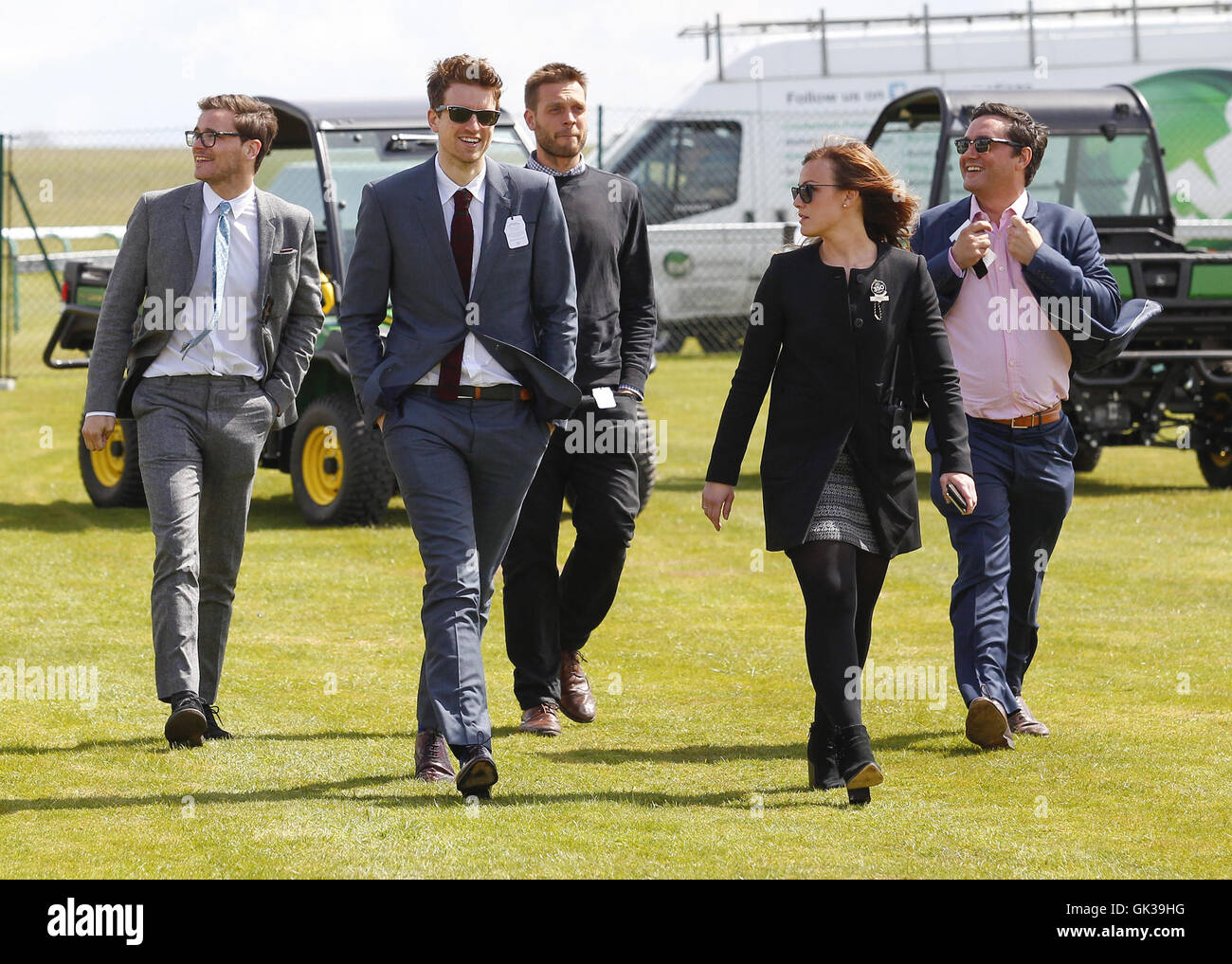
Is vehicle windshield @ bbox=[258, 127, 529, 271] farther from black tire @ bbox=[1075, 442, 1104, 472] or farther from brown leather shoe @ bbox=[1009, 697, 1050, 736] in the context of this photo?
brown leather shoe @ bbox=[1009, 697, 1050, 736]

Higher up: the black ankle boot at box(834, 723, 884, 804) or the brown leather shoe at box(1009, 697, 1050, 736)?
the black ankle boot at box(834, 723, 884, 804)

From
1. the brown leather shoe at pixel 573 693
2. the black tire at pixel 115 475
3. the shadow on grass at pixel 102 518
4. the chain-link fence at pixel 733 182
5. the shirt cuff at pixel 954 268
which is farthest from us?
the chain-link fence at pixel 733 182

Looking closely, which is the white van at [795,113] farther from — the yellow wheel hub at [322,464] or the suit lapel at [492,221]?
the suit lapel at [492,221]

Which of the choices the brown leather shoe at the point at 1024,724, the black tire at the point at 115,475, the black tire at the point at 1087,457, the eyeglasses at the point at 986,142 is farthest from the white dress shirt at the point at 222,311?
the black tire at the point at 1087,457

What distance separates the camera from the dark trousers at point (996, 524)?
6180 millimetres

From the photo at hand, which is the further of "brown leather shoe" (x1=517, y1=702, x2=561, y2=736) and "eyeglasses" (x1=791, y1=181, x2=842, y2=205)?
"brown leather shoe" (x1=517, y1=702, x2=561, y2=736)

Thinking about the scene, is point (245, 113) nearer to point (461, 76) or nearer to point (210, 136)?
point (210, 136)

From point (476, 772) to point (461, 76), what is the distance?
1921 millimetres

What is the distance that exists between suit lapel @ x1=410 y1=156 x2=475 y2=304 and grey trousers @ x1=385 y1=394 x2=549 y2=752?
1.13 ft

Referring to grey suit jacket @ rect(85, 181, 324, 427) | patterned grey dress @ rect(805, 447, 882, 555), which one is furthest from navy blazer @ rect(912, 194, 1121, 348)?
grey suit jacket @ rect(85, 181, 324, 427)

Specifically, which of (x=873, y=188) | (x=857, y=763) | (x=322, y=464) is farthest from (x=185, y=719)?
(x=322, y=464)

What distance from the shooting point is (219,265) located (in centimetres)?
602

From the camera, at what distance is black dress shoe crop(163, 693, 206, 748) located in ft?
19.4

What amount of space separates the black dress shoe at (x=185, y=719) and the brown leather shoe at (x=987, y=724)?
2.40m
